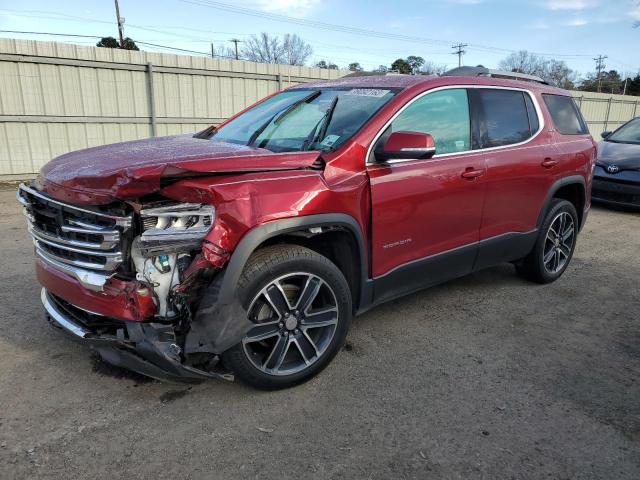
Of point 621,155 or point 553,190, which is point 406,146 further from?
point 621,155

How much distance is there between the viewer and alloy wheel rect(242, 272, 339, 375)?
288 cm

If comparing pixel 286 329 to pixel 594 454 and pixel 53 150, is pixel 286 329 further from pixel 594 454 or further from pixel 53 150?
pixel 53 150

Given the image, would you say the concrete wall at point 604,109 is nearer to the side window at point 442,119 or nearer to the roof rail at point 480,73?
the roof rail at point 480,73

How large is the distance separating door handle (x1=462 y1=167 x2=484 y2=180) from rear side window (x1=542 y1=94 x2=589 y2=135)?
4.80 ft

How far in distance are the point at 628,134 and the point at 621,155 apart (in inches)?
52.0

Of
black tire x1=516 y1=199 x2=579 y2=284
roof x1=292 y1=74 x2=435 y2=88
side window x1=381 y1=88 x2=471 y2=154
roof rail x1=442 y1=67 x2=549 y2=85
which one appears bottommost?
black tire x1=516 y1=199 x2=579 y2=284

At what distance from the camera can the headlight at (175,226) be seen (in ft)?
8.25

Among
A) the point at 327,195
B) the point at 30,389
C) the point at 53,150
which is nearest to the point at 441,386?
the point at 327,195

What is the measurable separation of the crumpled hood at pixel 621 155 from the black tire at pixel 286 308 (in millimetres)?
7519

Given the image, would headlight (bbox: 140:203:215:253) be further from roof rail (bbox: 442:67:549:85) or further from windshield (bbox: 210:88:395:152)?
A: roof rail (bbox: 442:67:549:85)

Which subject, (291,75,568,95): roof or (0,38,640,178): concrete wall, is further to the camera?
(0,38,640,178): concrete wall

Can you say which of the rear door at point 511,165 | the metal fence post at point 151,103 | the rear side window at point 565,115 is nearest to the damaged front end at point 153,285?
the rear door at point 511,165

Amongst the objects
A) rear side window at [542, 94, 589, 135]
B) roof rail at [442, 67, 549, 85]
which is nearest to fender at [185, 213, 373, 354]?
roof rail at [442, 67, 549, 85]

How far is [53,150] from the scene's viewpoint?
10.4 meters
